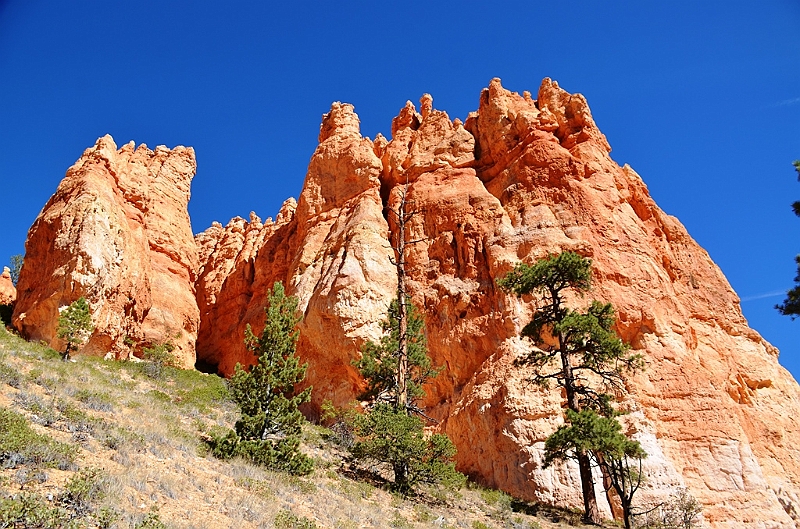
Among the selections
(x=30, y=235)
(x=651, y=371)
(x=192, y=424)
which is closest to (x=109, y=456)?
(x=192, y=424)

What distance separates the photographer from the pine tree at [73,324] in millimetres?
23047

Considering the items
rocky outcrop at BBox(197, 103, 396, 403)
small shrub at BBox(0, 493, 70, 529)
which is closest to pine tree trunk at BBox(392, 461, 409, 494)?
rocky outcrop at BBox(197, 103, 396, 403)

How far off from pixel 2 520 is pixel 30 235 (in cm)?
2918

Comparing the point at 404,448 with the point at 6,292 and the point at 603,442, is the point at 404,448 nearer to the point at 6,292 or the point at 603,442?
the point at 603,442

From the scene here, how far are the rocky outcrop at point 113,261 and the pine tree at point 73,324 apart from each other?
1.94 meters

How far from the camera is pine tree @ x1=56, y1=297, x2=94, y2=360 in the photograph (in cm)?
2305

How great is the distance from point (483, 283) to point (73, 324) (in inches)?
742

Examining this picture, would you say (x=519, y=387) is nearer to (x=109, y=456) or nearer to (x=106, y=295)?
(x=109, y=456)

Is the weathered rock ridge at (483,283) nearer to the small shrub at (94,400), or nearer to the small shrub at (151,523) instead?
the small shrub at (94,400)

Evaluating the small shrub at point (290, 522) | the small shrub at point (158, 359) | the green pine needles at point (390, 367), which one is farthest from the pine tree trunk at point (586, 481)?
the small shrub at point (158, 359)

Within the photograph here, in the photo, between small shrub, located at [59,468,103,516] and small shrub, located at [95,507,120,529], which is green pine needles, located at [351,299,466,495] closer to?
small shrub, located at [59,468,103,516]

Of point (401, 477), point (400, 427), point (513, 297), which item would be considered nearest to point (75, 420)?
point (400, 427)

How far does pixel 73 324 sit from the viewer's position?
76.3 ft

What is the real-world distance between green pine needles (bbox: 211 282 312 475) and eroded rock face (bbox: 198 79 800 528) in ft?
27.3
